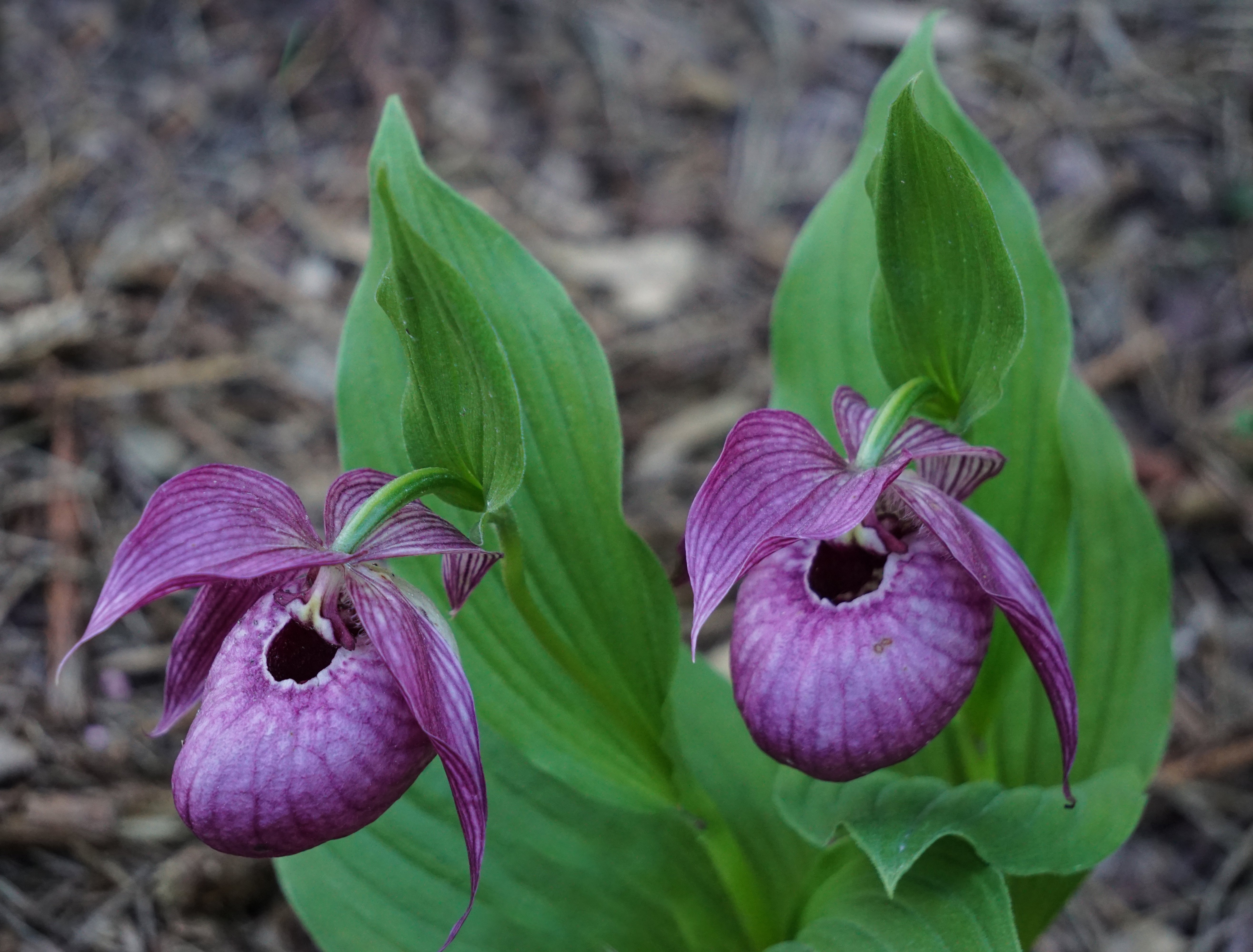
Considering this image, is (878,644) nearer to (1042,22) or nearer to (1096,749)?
(1096,749)

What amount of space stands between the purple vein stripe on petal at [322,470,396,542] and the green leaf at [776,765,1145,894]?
0.61 metres

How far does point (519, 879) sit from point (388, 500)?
632 mm

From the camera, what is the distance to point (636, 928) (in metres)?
1.47

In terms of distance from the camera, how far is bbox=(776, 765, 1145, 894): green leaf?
117cm

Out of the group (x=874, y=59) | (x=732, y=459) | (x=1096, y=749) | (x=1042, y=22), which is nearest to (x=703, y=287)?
(x=874, y=59)

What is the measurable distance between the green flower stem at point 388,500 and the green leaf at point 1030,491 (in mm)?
595

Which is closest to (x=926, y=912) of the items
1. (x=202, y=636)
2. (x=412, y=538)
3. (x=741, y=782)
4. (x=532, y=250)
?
(x=741, y=782)

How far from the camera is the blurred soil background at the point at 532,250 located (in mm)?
1896

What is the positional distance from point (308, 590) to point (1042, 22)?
3.29 metres

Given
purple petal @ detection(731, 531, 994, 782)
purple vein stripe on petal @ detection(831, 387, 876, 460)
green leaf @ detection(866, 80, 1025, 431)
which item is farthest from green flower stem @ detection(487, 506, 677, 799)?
green leaf @ detection(866, 80, 1025, 431)

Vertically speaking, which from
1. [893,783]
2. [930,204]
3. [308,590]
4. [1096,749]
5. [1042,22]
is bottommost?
[1096,749]

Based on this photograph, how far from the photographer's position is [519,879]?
144 centimetres

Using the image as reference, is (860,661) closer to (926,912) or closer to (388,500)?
(926,912)

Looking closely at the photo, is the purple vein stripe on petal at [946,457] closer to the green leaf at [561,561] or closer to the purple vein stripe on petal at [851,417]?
the purple vein stripe on petal at [851,417]
